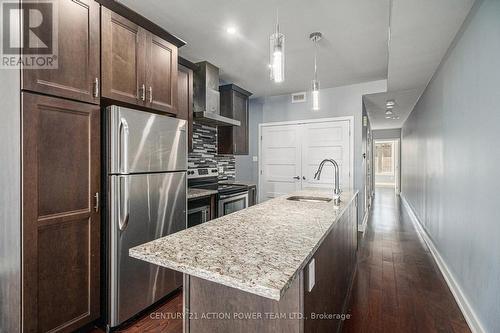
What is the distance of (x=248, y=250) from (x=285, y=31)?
2.33m

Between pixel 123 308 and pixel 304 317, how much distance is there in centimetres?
153

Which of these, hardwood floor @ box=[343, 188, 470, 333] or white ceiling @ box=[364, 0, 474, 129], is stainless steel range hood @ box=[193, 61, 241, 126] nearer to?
white ceiling @ box=[364, 0, 474, 129]

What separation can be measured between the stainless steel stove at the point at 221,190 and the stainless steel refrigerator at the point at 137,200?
907 mm

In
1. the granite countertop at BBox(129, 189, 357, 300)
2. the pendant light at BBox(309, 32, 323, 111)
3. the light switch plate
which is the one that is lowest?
the light switch plate

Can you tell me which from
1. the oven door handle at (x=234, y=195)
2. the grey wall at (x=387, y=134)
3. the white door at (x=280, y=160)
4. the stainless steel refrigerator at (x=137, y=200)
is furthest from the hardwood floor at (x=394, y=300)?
the grey wall at (x=387, y=134)

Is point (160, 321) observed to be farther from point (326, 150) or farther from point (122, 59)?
point (326, 150)

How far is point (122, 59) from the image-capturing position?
1.97 metres

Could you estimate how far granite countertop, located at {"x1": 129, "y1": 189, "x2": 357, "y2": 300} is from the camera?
81cm

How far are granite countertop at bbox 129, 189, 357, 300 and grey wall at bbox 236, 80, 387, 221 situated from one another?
3.09 meters

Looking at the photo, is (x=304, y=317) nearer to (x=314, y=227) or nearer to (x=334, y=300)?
(x=314, y=227)

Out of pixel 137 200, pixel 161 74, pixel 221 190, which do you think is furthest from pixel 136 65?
pixel 221 190

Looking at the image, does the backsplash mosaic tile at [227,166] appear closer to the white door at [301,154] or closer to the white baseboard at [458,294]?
the white door at [301,154]

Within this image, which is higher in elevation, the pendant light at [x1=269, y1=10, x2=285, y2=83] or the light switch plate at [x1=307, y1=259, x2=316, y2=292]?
the pendant light at [x1=269, y1=10, x2=285, y2=83]

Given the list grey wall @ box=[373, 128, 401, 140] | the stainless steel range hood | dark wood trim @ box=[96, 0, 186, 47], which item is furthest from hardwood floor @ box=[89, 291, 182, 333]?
grey wall @ box=[373, 128, 401, 140]
